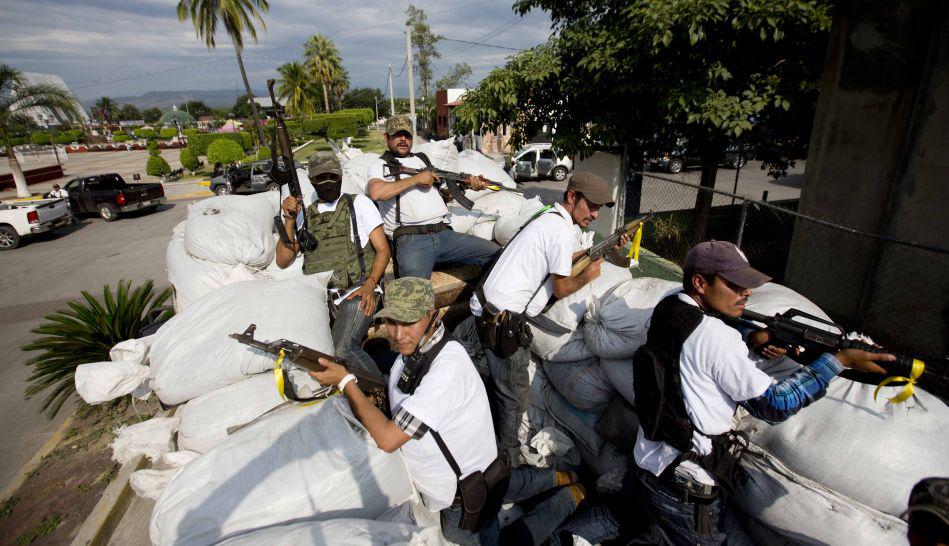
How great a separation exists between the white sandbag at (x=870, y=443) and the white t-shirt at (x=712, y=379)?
557 millimetres

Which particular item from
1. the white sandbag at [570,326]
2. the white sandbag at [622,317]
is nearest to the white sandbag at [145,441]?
the white sandbag at [570,326]

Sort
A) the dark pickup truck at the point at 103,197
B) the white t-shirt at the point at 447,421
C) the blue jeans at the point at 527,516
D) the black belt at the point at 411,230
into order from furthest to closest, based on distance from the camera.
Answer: the dark pickup truck at the point at 103,197 < the black belt at the point at 411,230 < the blue jeans at the point at 527,516 < the white t-shirt at the point at 447,421

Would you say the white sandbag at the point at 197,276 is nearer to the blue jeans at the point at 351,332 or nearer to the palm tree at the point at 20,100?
the blue jeans at the point at 351,332

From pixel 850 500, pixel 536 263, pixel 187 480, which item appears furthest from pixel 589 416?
pixel 187 480

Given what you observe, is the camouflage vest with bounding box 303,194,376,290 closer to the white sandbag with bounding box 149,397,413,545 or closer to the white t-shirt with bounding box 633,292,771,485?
the white sandbag with bounding box 149,397,413,545

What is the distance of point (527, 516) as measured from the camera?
2.28 m

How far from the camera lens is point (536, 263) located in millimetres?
2521

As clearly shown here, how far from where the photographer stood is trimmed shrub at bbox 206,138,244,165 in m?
19.2

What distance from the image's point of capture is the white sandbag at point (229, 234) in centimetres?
404

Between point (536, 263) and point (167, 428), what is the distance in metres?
2.49

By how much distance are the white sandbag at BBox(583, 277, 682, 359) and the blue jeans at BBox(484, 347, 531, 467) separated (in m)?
0.45

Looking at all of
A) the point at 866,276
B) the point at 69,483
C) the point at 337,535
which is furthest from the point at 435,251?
the point at 866,276

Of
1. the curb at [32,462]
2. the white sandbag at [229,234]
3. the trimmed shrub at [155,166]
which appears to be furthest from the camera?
the trimmed shrub at [155,166]

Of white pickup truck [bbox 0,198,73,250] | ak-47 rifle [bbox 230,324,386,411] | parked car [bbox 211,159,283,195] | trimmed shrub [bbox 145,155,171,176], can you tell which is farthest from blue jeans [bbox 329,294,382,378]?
trimmed shrub [bbox 145,155,171,176]
